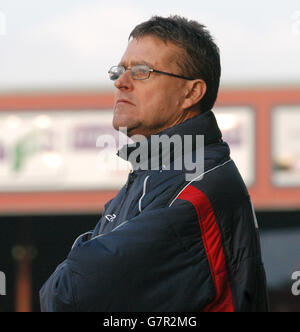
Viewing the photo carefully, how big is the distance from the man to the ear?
69 millimetres

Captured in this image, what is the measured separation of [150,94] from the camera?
6.95 feet

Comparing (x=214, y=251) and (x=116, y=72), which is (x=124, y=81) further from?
(x=214, y=251)

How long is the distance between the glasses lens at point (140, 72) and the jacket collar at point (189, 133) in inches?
7.6

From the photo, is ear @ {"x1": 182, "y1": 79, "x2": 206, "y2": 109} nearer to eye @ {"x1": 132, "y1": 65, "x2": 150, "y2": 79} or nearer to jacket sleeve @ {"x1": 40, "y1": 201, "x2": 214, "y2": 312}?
eye @ {"x1": 132, "y1": 65, "x2": 150, "y2": 79}

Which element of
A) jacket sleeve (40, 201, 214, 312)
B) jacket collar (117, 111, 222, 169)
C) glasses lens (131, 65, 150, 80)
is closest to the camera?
jacket sleeve (40, 201, 214, 312)

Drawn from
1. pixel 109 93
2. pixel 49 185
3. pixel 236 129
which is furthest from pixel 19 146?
pixel 236 129

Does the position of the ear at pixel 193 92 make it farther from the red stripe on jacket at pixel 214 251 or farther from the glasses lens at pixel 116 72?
the red stripe on jacket at pixel 214 251

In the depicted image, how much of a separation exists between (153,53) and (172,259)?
67 centimetres

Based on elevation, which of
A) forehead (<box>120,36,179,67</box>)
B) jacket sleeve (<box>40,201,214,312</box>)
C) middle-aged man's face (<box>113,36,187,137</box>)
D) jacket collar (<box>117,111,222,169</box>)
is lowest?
jacket sleeve (<box>40,201,214,312</box>)

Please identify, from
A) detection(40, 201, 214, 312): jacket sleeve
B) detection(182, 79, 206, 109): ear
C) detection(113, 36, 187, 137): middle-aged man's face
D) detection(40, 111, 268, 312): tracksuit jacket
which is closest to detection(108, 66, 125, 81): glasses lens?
detection(113, 36, 187, 137): middle-aged man's face

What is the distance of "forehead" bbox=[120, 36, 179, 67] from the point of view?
6.95 ft

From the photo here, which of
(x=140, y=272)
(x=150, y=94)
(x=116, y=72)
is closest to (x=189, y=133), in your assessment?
(x=150, y=94)

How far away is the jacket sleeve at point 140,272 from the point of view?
1.77 m

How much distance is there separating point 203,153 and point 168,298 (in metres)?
0.43
